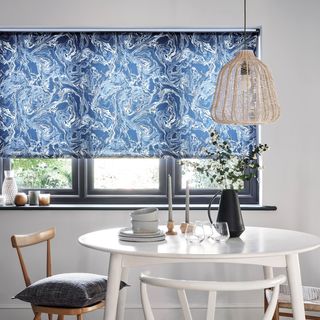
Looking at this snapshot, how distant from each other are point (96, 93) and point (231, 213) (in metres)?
1.60

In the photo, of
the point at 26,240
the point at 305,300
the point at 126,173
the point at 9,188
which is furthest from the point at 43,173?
the point at 305,300

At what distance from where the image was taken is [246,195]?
471 centimetres

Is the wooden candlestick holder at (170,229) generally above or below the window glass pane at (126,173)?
below

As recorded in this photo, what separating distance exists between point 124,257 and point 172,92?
1813 mm

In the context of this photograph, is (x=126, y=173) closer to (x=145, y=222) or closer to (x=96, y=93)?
(x=96, y=93)

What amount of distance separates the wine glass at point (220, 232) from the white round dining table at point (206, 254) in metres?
0.03

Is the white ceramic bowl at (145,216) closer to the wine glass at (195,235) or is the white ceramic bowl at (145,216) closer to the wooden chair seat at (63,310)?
the wine glass at (195,235)

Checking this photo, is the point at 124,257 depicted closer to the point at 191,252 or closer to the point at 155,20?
the point at 191,252

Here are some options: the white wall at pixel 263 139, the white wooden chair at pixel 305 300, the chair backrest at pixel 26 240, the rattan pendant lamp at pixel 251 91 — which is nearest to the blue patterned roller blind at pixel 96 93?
the white wall at pixel 263 139

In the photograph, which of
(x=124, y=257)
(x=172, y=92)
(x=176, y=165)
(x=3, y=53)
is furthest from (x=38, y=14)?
(x=124, y=257)

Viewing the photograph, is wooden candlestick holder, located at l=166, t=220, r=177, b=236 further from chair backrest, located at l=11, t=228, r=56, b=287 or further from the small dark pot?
chair backrest, located at l=11, t=228, r=56, b=287

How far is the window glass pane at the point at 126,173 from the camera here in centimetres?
473

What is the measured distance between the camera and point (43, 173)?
4.75 m

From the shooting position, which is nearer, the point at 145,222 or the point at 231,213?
the point at 145,222
